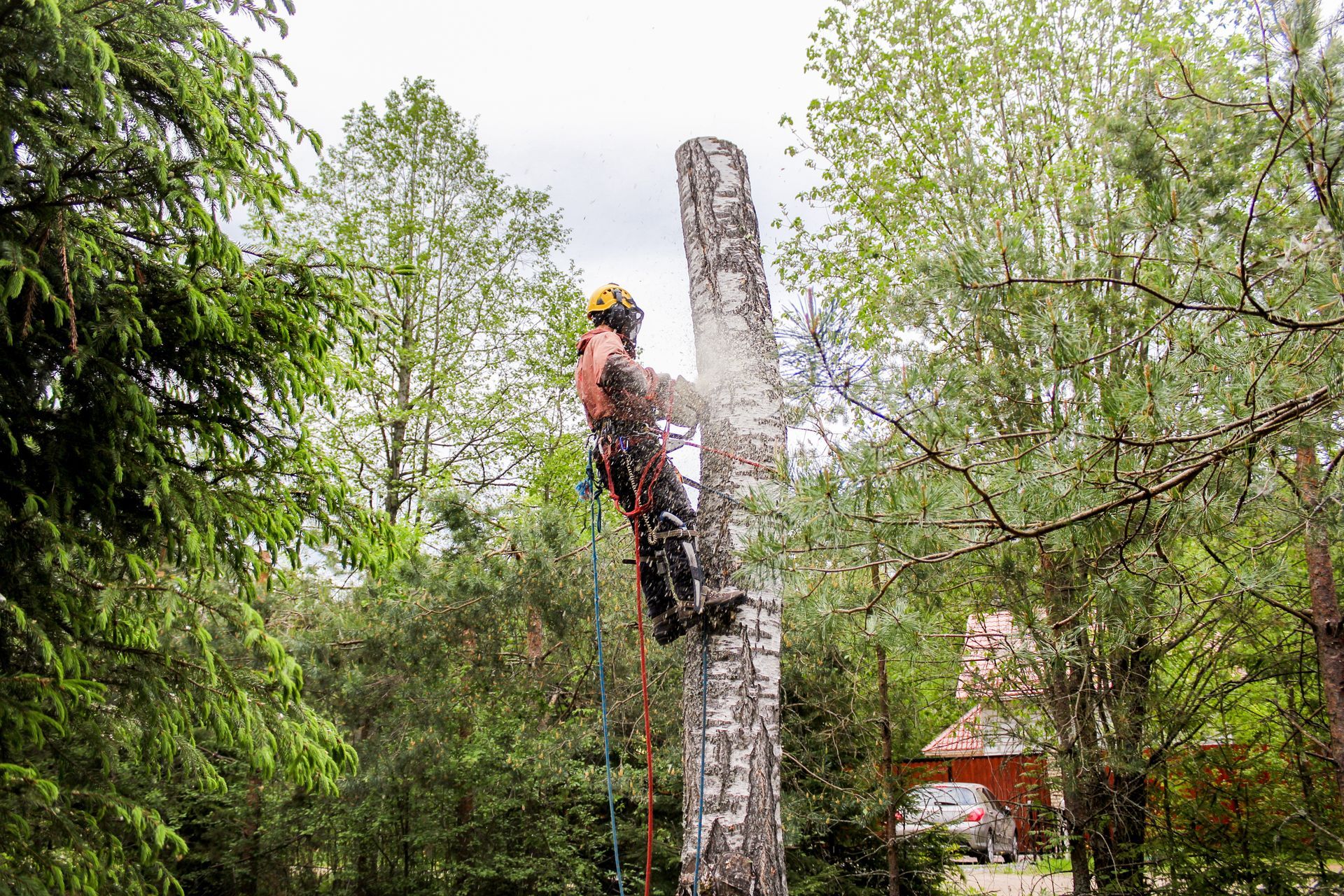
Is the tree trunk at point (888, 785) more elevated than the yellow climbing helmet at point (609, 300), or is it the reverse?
the yellow climbing helmet at point (609, 300)

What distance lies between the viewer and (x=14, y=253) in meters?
3.11

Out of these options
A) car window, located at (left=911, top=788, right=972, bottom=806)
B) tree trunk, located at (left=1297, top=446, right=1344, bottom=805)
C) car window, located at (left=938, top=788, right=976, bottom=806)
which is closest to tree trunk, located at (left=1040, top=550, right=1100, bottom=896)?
car window, located at (left=911, top=788, right=972, bottom=806)

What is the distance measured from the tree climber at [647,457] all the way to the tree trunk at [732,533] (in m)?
0.10

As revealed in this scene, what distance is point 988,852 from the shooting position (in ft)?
33.1

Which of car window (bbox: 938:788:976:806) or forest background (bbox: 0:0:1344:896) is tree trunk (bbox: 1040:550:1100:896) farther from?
car window (bbox: 938:788:976:806)

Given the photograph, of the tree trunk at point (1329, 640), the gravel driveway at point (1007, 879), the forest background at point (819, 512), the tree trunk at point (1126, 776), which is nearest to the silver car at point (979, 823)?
the gravel driveway at point (1007, 879)

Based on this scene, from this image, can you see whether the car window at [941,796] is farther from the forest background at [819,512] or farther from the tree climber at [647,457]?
the tree climber at [647,457]

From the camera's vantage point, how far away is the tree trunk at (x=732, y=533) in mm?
2861

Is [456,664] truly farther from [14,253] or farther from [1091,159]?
[1091,159]

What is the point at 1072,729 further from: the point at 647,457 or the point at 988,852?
the point at 988,852

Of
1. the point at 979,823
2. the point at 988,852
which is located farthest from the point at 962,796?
the point at 988,852

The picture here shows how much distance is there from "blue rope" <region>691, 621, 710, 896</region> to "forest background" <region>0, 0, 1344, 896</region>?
387mm

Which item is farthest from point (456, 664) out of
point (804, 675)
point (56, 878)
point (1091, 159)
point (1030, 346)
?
point (1091, 159)

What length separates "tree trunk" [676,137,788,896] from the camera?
2861mm
